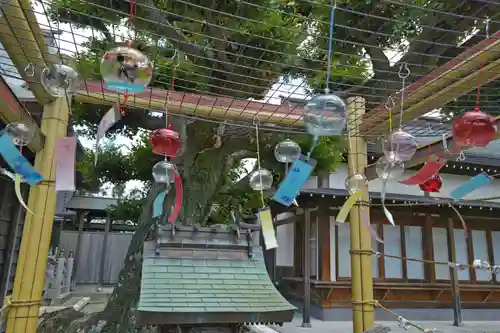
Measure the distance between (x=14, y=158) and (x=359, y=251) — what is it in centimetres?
288

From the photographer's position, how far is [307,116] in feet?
7.86

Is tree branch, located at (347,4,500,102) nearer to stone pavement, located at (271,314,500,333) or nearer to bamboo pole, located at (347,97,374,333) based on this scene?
bamboo pole, located at (347,97,374,333)

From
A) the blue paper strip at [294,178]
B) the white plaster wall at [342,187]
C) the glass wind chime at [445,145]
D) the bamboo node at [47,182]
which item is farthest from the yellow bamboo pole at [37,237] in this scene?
the white plaster wall at [342,187]

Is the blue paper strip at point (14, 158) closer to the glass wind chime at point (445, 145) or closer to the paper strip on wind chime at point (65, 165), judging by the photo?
the paper strip on wind chime at point (65, 165)

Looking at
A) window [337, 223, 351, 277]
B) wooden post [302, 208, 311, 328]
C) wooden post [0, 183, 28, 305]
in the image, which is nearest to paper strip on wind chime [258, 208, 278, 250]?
wooden post [0, 183, 28, 305]

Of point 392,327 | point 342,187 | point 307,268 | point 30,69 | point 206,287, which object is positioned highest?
point 342,187

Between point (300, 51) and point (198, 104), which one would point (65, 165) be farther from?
point (300, 51)

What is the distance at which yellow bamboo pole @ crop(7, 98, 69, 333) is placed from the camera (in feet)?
8.36

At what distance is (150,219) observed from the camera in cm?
575

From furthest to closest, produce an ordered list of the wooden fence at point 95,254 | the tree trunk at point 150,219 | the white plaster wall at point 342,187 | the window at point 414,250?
1. the wooden fence at point 95,254
2. the window at point 414,250
3. the white plaster wall at point 342,187
4. the tree trunk at point 150,219

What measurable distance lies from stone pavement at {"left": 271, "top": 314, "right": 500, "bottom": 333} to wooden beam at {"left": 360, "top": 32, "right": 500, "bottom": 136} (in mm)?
5116

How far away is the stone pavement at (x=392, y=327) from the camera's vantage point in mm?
7296

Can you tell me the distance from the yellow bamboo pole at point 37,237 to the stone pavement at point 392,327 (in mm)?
5391

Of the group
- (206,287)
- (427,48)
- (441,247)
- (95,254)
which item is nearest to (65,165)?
(206,287)
